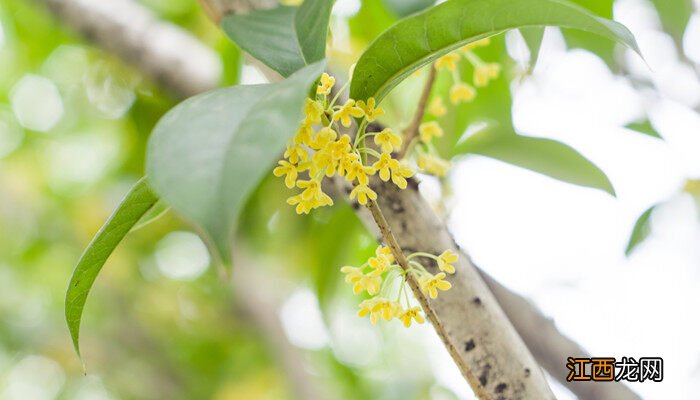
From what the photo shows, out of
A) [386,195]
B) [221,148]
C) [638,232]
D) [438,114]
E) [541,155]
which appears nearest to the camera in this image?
[221,148]

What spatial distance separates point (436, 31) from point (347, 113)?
0.26 ft

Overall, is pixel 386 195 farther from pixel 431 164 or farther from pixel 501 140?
pixel 501 140

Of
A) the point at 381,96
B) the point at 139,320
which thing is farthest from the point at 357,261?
the point at 139,320

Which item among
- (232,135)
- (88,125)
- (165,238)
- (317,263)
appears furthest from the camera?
(88,125)

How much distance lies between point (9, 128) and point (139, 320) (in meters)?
0.63

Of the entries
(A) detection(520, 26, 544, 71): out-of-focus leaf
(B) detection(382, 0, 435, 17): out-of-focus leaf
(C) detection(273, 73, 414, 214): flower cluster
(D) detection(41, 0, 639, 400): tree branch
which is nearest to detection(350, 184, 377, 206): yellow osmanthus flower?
(C) detection(273, 73, 414, 214): flower cluster

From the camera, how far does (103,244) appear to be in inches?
17.2

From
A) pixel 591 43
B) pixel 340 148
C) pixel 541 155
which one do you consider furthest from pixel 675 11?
pixel 340 148

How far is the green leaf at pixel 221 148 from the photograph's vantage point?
Result: 10.6 inches

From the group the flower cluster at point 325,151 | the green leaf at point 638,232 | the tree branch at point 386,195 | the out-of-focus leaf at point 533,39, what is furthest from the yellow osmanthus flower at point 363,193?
the green leaf at point 638,232

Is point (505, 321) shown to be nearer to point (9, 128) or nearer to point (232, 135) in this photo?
point (232, 135)

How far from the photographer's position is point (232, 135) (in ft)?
1.01

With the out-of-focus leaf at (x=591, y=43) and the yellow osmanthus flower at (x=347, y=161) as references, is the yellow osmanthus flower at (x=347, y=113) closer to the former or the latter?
the yellow osmanthus flower at (x=347, y=161)

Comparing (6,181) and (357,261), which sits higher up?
(357,261)
